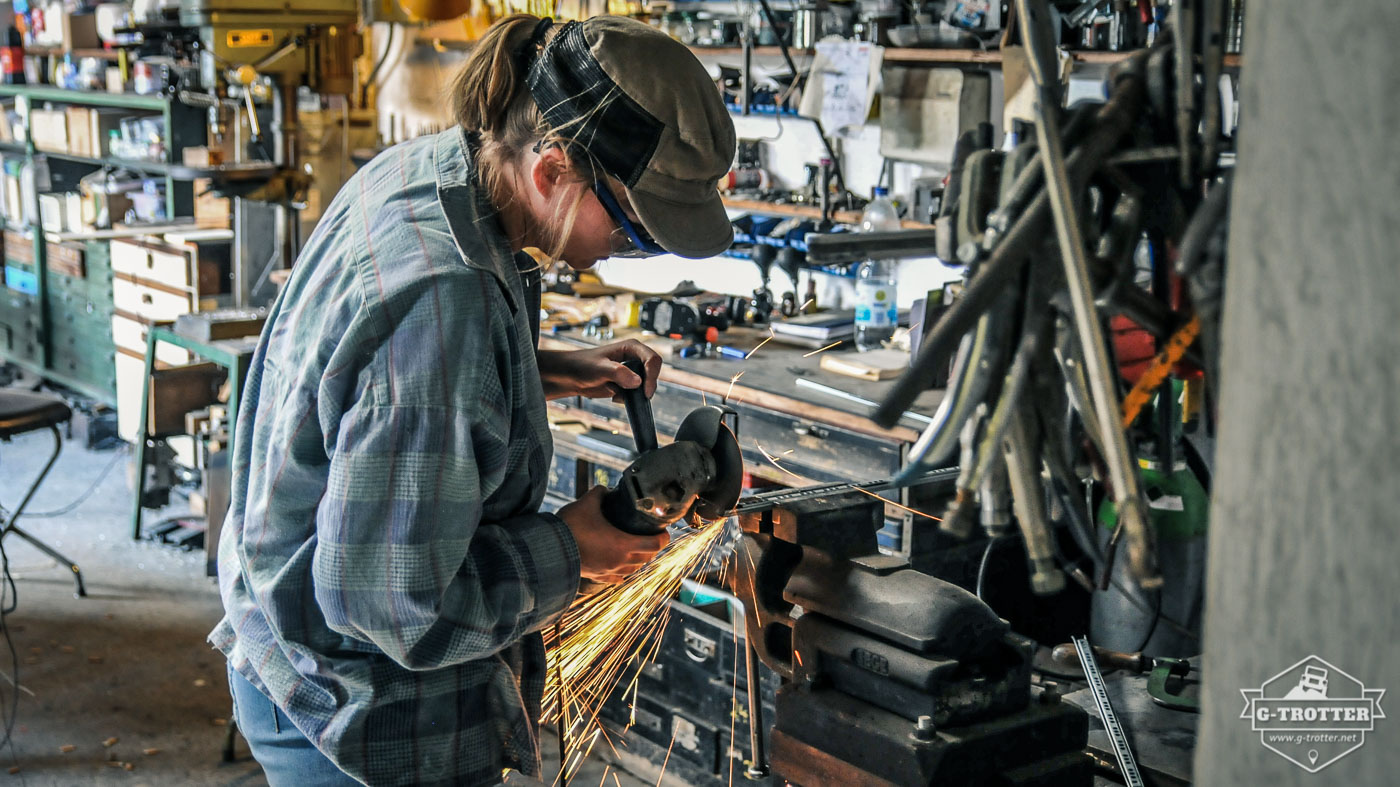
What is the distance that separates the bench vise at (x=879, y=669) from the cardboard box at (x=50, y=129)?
239 inches

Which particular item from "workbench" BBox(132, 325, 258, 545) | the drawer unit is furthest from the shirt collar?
"workbench" BBox(132, 325, 258, 545)

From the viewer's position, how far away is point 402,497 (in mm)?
1218

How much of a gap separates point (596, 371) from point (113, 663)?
2840 millimetres

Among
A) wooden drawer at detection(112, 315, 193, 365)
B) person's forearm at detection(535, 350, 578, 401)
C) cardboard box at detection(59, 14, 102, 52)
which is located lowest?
wooden drawer at detection(112, 315, 193, 365)

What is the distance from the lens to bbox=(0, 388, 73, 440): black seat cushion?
3.95 meters

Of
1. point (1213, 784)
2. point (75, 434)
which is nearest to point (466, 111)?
point (1213, 784)

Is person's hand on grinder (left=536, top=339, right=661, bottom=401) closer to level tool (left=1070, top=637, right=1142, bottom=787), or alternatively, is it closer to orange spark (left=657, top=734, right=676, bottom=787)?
level tool (left=1070, top=637, right=1142, bottom=787)

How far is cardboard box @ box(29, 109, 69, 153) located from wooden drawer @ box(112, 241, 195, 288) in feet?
2.94

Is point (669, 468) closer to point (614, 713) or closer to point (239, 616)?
point (239, 616)

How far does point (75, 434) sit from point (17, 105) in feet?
6.59

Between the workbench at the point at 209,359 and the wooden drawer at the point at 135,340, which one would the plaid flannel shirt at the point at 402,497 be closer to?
the workbench at the point at 209,359

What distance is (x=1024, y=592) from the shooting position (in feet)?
9.08

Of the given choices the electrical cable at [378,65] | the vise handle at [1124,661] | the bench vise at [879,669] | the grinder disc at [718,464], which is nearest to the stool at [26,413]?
the electrical cable at [378,65]

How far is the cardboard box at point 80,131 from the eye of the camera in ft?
20.4
